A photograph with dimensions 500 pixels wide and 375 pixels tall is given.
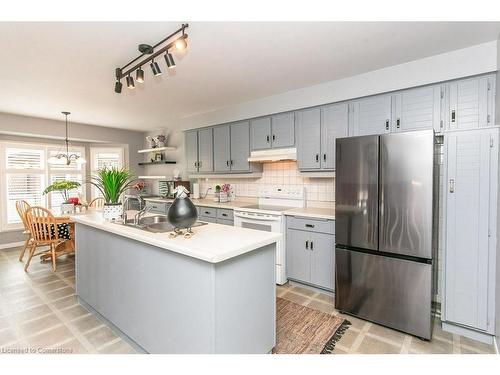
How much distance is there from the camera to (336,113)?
3008 mm

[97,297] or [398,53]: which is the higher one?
[398,53]

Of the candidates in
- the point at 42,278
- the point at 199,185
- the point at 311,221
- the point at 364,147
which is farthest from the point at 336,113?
the point at 42,278

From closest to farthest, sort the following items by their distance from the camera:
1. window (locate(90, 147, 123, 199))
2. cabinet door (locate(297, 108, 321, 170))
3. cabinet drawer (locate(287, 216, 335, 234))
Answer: cabinet drawer (locate(287, 216, 335, 234)) < cabinet door (locate(297, 108, 321, 170)) < window (locate(90, 147, 123, 199))

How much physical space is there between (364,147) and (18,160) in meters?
5.99

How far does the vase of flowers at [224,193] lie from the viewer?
4.33 metres

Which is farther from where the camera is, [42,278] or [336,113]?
[42,278]

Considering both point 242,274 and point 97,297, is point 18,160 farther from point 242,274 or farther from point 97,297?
point 242,274

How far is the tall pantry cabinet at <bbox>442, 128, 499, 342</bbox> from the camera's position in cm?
201

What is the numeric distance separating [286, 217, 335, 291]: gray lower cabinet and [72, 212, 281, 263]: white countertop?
1.22 m

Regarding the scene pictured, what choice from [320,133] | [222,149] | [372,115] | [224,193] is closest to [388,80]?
[372,115]

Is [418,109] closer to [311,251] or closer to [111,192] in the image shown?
[311,251]

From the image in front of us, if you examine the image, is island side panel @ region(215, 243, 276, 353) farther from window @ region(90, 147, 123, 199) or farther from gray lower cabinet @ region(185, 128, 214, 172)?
window @ region(90, 147, 123, 199)

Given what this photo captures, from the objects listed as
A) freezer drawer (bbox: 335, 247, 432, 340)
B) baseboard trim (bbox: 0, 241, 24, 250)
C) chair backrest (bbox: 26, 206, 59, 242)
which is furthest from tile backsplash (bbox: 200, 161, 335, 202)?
baseboard trim (bbox: 0, 241, 24, 250)

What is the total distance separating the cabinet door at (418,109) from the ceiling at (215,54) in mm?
317
